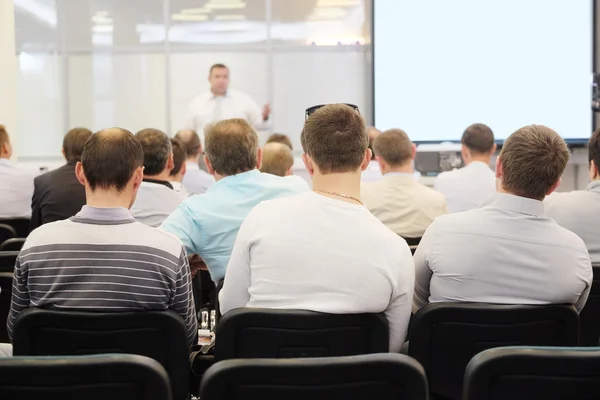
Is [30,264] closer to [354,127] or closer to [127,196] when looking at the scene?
[127,196]

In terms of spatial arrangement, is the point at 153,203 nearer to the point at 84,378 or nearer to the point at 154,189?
the point at 154,189

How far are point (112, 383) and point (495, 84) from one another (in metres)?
8.36

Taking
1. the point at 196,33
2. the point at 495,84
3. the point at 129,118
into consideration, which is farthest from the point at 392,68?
the point at 129,118

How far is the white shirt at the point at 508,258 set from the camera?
7.75ft

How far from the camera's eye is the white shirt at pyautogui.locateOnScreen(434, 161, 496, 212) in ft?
18.4

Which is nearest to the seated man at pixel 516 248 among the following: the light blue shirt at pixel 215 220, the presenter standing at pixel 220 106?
the light blue shirt at pixel 215 220

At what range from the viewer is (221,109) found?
8961 millimetres

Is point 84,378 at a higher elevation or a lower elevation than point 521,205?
lower

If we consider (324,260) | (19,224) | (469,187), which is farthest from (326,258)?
(469,187)

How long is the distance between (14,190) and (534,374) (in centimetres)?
448

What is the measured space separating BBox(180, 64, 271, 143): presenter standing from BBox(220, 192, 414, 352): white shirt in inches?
259

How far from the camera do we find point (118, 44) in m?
9.60

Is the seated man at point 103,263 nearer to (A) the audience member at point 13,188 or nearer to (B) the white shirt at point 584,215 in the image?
(B) the white shirt at point 584,215

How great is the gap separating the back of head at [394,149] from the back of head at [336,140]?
2341 millimetres
